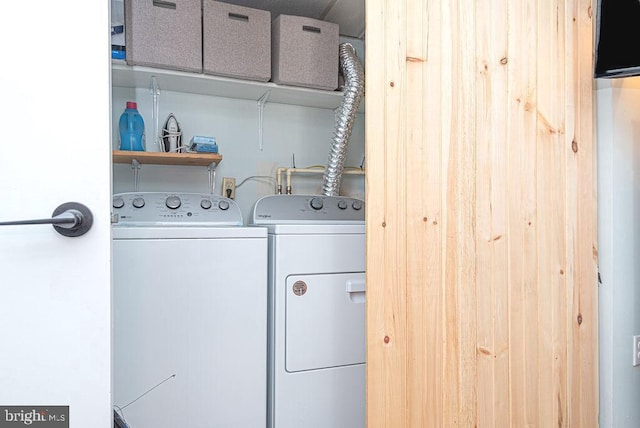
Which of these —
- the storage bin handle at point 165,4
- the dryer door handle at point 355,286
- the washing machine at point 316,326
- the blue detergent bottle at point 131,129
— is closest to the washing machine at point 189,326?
the washing machine at point 316,326

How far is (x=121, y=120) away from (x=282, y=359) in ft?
4.68

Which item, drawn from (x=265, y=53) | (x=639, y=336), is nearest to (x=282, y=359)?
(x=639, y=336)

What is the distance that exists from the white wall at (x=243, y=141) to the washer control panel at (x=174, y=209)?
47 centimetres

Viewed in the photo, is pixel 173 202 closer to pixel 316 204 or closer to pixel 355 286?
pixel 316 204

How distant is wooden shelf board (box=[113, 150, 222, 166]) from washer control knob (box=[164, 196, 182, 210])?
0.28 m

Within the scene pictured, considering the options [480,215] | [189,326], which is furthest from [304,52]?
[189,326]

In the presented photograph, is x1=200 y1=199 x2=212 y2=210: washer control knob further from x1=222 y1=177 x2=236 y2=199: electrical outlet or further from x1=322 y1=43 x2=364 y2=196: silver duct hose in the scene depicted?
x1=322 y1=43 x2=364 y2=196: silver duct hose

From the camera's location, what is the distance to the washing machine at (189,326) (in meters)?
1.29

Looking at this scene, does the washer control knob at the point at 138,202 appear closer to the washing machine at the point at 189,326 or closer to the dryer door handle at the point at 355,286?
the washing machine at the point at 189,326

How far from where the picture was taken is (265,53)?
78.4 inches

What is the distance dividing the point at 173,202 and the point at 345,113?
3.24 feet

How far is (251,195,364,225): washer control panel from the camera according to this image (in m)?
1.95

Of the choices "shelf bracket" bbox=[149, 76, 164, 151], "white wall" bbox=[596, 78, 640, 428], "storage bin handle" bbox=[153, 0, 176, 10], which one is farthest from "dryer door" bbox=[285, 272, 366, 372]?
"storage bin handle" bbox=[153, 0, 176, 10]

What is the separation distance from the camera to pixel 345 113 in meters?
2.15
